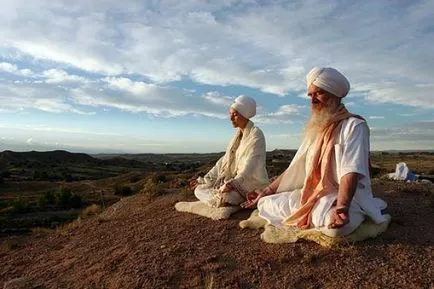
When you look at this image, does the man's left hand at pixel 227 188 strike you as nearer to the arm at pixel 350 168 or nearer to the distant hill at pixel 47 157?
the arm at pixel 350 168

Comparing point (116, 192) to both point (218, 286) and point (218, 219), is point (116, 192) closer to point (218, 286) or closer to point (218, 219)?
point (218, 219)

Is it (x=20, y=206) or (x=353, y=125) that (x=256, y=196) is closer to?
(x=353, y=125)

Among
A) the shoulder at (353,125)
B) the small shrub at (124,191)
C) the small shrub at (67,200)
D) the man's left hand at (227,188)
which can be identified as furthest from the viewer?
the small shrub at (67,200)

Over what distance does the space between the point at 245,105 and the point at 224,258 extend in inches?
112

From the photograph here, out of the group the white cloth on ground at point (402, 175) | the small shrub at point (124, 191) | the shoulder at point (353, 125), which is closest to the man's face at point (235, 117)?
the shoulder at point (353, 125)

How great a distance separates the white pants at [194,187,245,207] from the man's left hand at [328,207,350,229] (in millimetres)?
2477

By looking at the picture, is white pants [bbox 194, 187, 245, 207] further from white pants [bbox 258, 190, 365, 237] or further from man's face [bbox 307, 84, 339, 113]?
man's face [bbox 307, 84, 339, 113]

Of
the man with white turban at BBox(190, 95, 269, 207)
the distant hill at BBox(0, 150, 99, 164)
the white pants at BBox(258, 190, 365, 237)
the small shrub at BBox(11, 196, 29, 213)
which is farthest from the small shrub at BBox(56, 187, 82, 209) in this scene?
the distant hill at BBox(0, 150, 99, 164)

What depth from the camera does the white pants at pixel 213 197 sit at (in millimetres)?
7332

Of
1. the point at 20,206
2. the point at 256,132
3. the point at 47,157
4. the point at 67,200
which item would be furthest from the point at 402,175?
the point at 47,157

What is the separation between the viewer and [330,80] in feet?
17.3

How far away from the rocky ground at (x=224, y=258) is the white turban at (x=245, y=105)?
1.58 meters

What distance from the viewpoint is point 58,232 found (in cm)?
975

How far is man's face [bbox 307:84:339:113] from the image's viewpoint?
5391mm
